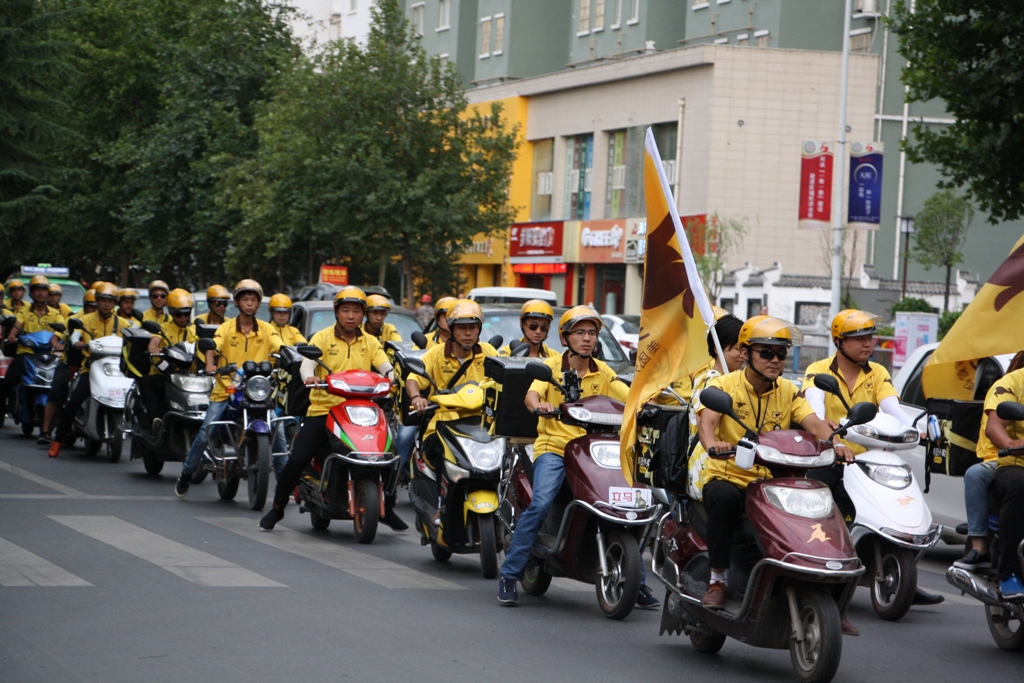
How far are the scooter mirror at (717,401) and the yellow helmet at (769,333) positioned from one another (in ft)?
2.00

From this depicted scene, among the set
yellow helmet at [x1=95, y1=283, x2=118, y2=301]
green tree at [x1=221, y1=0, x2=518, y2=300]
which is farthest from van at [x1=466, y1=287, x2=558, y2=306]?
yellow helmet at [x1=95, y1=283, x2=118, y2=301]

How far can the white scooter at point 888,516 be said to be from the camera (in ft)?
29.0

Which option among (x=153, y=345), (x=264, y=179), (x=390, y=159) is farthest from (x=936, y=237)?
(x=153, y=345)

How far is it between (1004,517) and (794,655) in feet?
6.01

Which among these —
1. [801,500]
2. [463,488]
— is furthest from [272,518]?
[801,500]

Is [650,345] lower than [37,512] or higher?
higher

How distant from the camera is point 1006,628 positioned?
8.13 m

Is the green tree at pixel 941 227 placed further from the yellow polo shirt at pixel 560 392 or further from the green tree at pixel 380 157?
the yellow polo shirt at pixel 560 392

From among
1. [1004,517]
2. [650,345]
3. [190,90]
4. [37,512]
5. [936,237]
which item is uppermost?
[190,90]

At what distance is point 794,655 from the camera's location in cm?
668

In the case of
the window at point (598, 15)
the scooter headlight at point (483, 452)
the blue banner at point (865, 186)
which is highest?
the window at point (598, 15)

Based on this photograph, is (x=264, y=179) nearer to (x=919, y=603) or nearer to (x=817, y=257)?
(x=817, y=257)

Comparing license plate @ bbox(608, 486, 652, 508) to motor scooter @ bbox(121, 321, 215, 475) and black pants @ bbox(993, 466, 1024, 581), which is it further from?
motor scooter @ bbox(121, 321, 215, 475)

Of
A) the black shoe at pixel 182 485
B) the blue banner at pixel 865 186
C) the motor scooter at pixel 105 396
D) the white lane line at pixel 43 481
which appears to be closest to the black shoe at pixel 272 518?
the black shoe at pixel 182 485
